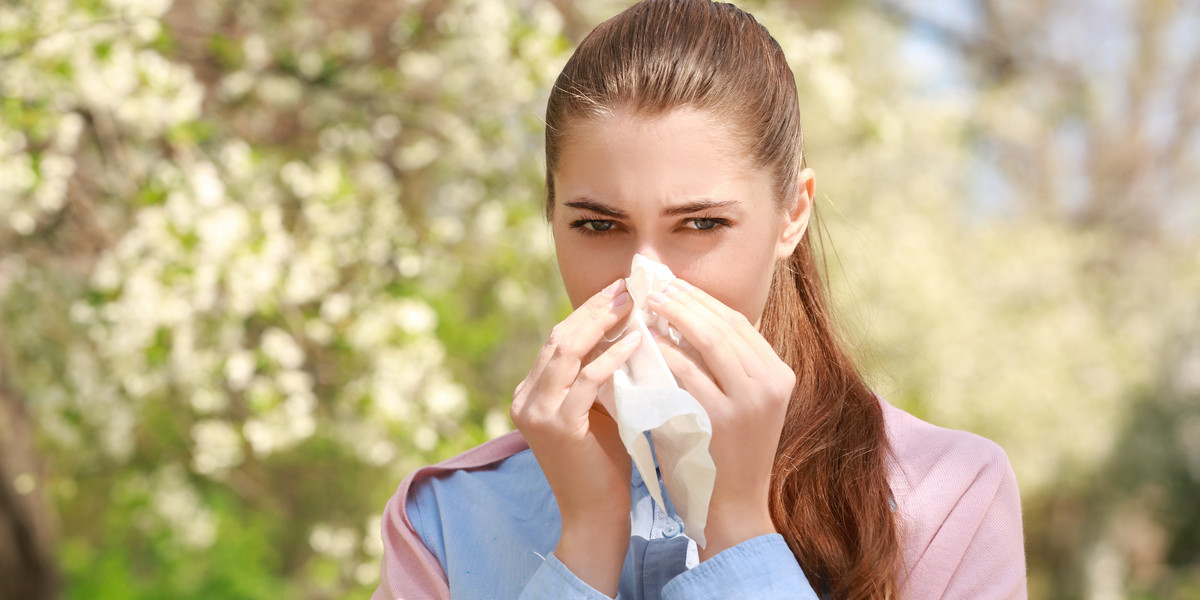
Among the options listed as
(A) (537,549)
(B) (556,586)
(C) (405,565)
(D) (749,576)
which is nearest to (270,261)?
(C) (405,565)

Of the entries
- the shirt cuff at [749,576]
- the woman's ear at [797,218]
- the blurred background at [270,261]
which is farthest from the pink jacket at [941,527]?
the blurred background at [270,261]

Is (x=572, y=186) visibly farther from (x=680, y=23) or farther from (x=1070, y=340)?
(x=1070, y=340)

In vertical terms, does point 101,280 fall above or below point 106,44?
below

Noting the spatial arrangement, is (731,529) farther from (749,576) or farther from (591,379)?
(591,379)

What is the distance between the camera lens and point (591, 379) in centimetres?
141

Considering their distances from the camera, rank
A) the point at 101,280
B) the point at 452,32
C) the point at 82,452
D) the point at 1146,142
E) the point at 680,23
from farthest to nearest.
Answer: the point at 1146,142, the point at 82,452, the point at 452,32, the point at 101,280, the point at 680,23

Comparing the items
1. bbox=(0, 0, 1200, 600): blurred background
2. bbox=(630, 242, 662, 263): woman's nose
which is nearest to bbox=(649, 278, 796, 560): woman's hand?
bbox=(630, 242, 662, 263): woman's nose

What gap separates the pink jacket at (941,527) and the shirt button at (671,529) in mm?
344

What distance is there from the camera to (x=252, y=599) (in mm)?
6863

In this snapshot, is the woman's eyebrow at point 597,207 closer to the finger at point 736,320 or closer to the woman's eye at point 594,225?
the woman's eye at point 594,225

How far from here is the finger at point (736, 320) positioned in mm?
1408

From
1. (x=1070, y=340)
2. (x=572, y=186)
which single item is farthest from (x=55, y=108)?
(x=1070, y=340)

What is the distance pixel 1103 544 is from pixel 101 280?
13.0m

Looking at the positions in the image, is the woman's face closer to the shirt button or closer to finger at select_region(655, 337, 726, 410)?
finger at select_region(655, 337, 726, 410)
